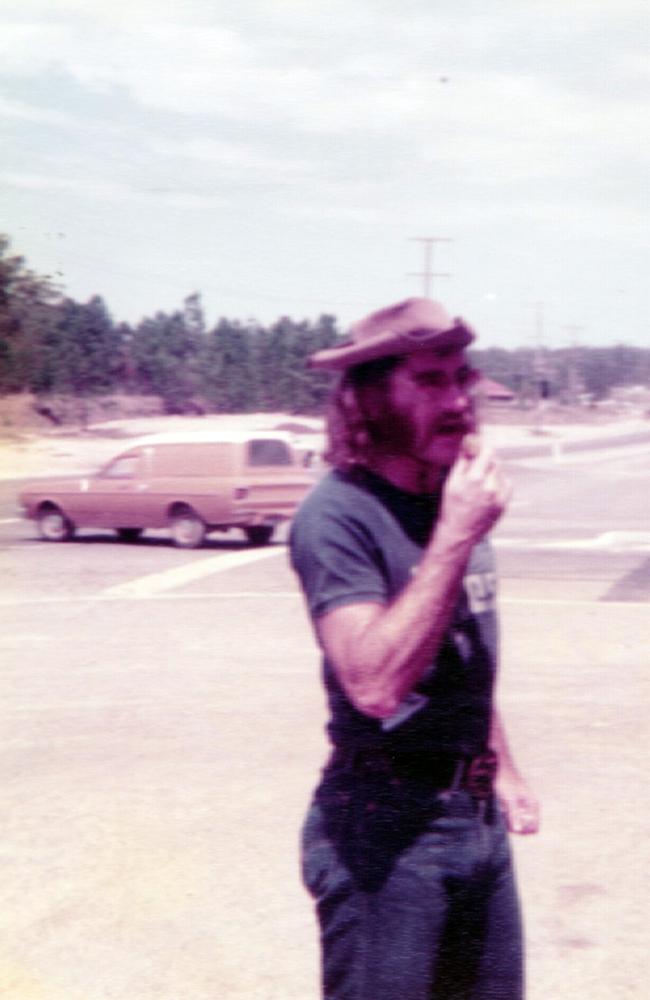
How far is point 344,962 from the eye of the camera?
7.42ft

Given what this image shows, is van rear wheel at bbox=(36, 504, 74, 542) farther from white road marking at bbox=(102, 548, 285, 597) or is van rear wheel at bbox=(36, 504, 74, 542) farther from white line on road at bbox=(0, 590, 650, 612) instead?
white line on road at bbox=(0, 590, 650, 612)

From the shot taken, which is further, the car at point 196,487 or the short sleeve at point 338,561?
the car at point 196,487

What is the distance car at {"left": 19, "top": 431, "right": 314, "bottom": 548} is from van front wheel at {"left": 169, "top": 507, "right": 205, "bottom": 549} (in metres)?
0.01

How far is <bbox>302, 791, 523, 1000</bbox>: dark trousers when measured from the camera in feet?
7.15

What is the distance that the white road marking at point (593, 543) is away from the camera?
1736 cm

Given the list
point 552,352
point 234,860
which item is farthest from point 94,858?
point 552,352

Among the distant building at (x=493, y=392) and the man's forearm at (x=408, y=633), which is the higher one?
the distant building at (x=493, y=392)

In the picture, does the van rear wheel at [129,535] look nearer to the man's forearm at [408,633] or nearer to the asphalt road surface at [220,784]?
the asphalt road surface at [220,784]

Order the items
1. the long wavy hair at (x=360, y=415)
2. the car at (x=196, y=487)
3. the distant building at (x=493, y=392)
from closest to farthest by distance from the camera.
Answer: the long wavy hair at (x=360, y=415) → the distant building at (x=493, y=392) → the car at (x=196, y=487)

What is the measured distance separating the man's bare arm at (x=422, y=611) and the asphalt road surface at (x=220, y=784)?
6.58ft

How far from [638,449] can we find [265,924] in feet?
187


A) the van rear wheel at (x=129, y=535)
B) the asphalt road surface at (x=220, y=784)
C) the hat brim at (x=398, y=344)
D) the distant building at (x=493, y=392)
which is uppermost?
the hat brim at (x=398, y=344)

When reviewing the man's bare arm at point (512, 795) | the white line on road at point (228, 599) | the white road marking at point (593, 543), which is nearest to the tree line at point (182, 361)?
the white road marking at point (593, 543)

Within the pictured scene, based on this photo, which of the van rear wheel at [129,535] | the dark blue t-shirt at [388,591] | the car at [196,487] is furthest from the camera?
the van rear wheel at [129,535]
